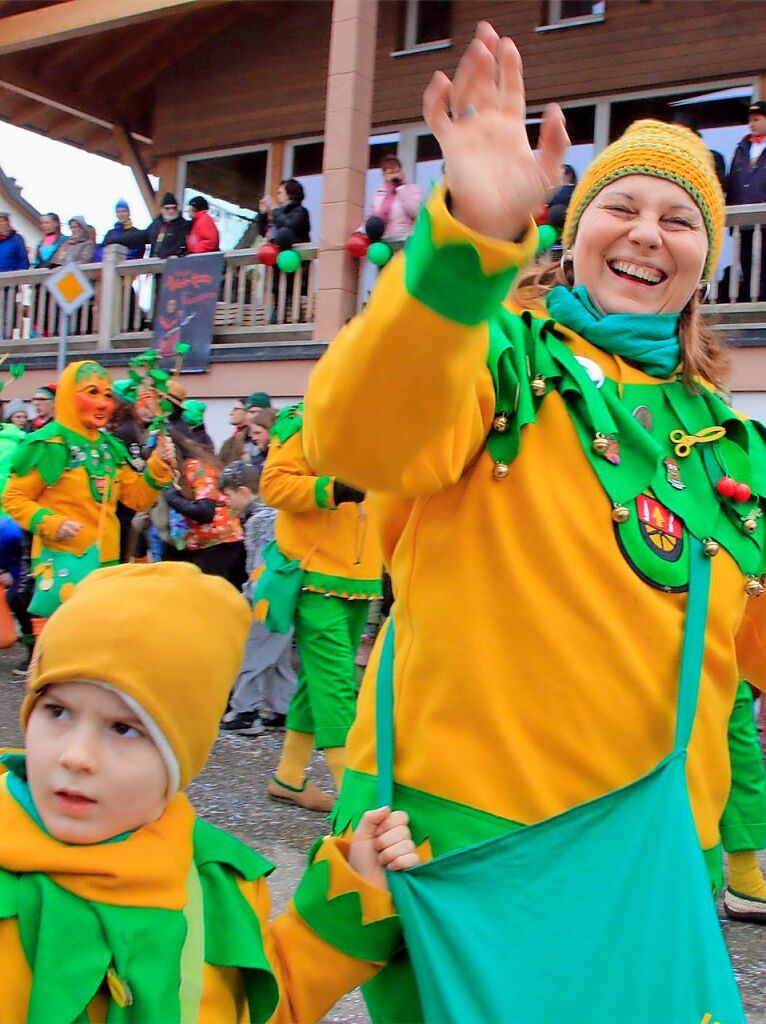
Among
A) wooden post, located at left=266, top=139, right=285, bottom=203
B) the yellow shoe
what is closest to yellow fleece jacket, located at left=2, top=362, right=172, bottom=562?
the yellow shoe

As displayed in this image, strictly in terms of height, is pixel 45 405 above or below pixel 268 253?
below

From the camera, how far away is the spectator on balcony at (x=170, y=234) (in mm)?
12898

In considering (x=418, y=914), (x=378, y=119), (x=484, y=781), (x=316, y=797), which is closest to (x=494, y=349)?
(x=484, y=781)

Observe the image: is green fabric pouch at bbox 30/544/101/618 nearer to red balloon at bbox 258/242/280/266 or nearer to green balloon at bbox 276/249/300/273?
green balloon at bbox 276/249/300/273

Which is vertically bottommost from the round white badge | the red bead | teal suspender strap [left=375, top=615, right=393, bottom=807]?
teal suspender strap [left=375, top=615, right=393, bottom=807]

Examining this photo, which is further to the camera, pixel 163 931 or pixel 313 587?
pixel 313 587

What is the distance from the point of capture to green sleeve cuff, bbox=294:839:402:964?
5.21 feet

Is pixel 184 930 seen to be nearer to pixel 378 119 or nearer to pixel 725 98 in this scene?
pixel 725 98

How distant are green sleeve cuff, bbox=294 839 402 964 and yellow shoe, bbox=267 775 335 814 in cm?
322

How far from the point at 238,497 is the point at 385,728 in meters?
5.35

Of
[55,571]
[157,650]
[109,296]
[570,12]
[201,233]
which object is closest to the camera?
[157,650]

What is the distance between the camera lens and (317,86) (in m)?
14.0

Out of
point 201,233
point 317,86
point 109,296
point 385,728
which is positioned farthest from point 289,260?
point 385,728

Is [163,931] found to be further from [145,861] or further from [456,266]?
[456,266]
